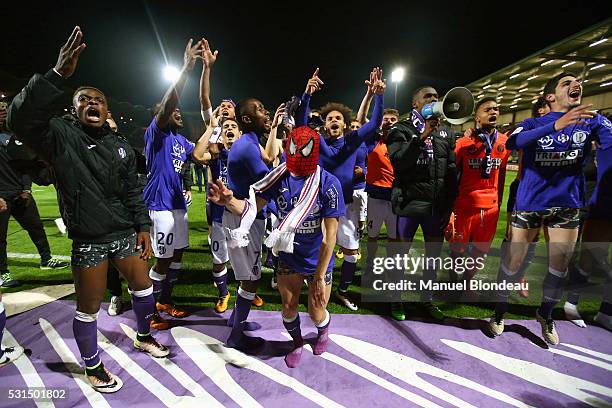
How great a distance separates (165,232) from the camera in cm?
335

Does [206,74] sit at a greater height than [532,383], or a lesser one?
greater

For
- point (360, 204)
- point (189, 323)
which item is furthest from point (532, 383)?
point (189, 323)

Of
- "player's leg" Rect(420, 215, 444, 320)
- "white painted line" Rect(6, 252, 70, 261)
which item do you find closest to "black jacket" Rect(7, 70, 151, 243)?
"player's leg" Rect(420, 215, 444, 320)

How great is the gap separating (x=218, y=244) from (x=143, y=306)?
122cm

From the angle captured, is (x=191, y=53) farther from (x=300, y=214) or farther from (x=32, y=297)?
(x=32, y=297)

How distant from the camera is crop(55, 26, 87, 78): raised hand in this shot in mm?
1955

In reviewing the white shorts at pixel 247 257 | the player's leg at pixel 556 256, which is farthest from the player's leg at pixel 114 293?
the player's leg at pixel 556 256

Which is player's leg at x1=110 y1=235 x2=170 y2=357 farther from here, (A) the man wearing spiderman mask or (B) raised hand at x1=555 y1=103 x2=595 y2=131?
(B) raised hand at x1=555 y1=103 x2=595 y2=131

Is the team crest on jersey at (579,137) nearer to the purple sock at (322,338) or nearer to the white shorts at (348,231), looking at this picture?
the white shorts at (348,231)

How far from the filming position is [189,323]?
3480 mm

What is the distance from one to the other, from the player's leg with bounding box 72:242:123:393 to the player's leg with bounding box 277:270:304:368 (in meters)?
1.43

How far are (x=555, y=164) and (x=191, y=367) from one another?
4.08 m

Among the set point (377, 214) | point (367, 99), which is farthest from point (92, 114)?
point (377, 214)

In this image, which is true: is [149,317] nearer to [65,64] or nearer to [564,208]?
[65,64]
